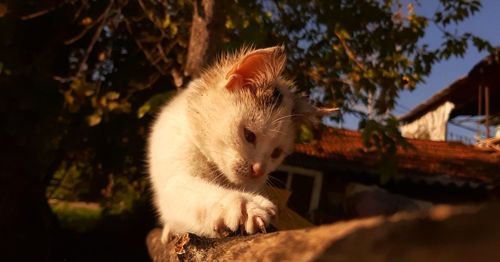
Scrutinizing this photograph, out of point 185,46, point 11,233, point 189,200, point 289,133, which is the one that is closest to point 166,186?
point 189,200

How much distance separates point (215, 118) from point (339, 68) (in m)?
2.60

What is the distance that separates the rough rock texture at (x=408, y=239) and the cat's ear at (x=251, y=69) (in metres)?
1.22

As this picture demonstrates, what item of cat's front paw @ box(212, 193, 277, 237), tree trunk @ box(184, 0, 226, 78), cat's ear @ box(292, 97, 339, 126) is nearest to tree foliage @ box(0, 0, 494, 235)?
tree trunk @ box(184, 0, 226, 78)

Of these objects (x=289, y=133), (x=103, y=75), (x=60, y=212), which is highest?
(x=103, y=75)

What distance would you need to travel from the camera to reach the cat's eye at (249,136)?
2.08m

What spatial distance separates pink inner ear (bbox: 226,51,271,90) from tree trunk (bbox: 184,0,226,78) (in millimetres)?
1160

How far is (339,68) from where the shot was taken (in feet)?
14.7

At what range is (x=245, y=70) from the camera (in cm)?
215

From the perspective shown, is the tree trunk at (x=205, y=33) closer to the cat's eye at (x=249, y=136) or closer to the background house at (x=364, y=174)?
the cat's eye at (x=249, y=136)

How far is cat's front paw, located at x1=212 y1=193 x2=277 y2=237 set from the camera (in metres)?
1.46

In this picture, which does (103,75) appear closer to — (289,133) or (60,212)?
(289,133)

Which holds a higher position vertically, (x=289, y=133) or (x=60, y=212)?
(x=289, y=133)

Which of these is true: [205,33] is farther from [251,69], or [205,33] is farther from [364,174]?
[364,174]

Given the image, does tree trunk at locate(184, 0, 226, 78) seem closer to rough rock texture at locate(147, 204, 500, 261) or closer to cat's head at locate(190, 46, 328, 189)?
cat's head at locate(190, 46, 328, 189)
